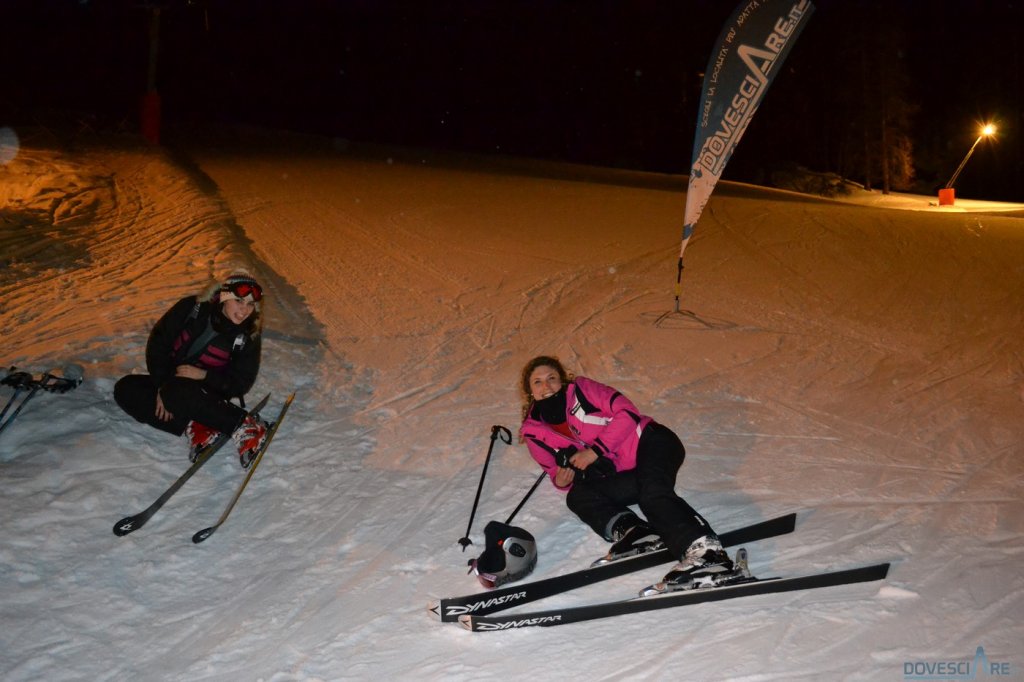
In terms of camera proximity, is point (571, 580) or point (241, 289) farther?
point (241, 289)

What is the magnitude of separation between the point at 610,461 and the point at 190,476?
2.69 meters

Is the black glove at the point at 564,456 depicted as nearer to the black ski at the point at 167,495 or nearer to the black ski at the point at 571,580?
the black ski at the point at 571,580

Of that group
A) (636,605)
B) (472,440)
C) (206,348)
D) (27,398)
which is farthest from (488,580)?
(27,398)

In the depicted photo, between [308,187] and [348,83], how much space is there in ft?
66.0

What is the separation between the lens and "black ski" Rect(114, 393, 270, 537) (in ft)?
14.6

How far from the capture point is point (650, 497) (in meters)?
4.00

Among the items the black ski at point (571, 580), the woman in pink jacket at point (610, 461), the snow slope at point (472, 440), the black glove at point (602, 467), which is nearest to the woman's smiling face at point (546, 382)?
the woman in pink jacket at point (610, 461)

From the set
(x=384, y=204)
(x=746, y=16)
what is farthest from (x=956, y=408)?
(x=384, y=204)

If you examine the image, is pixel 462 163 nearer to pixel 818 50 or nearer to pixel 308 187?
pixel 308 187

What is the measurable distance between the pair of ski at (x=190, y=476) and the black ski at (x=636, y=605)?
1.80 meters

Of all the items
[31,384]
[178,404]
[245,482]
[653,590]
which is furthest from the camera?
[31,384]

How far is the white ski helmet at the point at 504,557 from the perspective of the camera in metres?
3.88

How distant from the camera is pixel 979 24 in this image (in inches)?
1761

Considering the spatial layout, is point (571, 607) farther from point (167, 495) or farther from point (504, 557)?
point (167, 495)
